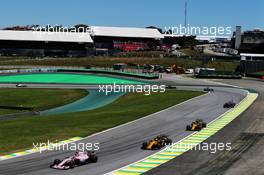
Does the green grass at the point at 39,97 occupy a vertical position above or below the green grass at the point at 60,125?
below

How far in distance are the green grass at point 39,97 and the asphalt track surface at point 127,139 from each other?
22.4 metres

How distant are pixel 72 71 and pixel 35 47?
2834 inches

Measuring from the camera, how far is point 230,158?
32875mm

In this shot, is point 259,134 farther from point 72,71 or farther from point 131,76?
point 72,71

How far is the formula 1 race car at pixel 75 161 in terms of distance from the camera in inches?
1175

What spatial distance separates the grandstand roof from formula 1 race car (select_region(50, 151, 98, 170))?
532 feet

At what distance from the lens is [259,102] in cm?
6756

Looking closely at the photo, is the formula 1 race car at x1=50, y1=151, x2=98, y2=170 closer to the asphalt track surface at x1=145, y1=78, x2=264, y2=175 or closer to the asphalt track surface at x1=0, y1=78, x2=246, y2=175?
the asphalt track surface at x1=0, y1=78, x2=246, y2=175

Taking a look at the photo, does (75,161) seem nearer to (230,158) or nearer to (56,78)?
(230,158)

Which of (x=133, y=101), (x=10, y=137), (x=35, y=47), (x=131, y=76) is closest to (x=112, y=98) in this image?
(x=133, y=101)

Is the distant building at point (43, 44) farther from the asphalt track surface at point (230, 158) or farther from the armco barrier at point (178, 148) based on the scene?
the asphalt track surface at point (230, 158)

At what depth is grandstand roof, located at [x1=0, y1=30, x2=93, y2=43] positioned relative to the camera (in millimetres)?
187750

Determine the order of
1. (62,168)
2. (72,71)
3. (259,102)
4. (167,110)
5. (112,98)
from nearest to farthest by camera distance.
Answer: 1. (62,168)
2. (167,110)
3. (259,102)
4. (112,98)
5. (72,71)

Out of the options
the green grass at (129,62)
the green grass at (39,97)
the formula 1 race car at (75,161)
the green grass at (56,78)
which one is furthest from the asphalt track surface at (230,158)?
the green grass at (129,62)
